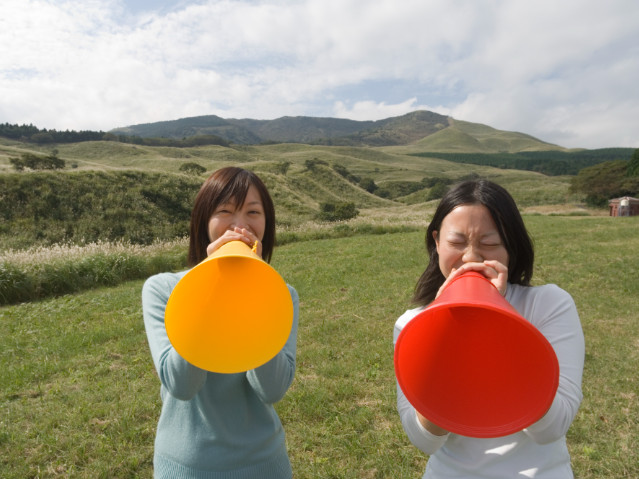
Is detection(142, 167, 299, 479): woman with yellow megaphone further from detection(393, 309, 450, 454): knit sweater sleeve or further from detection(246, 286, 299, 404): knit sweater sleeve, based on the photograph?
detection(393, 309, 450, 454): knit sweater sleeve

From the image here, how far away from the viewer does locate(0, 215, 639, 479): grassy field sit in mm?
3459

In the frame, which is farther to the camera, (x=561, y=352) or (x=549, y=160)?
(x=549, y=160)

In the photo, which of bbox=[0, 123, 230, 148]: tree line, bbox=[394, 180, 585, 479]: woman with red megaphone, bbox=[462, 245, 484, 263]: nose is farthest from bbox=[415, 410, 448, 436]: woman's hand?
bbox=[0, 123, 230, 148]: tree line

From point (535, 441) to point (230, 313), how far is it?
1.13 meters

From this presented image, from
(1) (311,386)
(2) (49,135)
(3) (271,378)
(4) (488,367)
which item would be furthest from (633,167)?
(2) (49,135)

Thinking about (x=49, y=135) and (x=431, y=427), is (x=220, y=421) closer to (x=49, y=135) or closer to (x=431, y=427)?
(x=431, y=427)

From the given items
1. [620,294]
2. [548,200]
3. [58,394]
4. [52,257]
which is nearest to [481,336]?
[58,394]

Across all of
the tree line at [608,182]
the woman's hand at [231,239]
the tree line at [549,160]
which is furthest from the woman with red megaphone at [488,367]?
the tree line at [549,160]

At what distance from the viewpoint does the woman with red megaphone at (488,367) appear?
1234 mm

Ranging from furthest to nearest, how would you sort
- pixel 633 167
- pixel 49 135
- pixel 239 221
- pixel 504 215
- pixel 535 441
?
1. pixel 49 135
2. pixel 633 167
3. pixel 239 221
4. pixel 504 215
5. pixel 535 441

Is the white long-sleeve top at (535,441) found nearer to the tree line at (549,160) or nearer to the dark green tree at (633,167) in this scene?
the dark green tree at (633,167)

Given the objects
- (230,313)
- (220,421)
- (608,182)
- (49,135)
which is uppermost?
(49,135)

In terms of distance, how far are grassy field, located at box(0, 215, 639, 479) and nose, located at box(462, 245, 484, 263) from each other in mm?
2414

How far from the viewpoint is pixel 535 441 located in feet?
4.45
